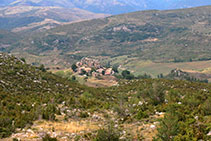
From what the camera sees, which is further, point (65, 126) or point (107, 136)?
point (65, 126)

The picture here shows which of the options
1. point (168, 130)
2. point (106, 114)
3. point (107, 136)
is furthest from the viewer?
point (106, 114)

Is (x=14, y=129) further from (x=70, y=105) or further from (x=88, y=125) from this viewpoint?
(x=70, y=105)

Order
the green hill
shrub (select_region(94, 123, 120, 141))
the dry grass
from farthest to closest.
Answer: the dry grass < the green hill < shrub (select_region(94, 123, 120, 141))

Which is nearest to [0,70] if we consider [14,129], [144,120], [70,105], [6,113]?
[70,105]

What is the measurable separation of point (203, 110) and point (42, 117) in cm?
A: 1364

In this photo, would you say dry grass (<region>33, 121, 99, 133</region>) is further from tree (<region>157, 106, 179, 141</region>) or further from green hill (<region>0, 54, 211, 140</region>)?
tree (<region>157, 106, 179, 141</region>)

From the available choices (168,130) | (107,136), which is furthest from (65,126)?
(168,130)

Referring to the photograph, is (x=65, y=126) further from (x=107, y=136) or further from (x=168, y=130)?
(x=168, y=130)

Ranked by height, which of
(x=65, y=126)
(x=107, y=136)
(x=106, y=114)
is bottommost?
(x=106, y=114)

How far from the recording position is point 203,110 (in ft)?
65.8

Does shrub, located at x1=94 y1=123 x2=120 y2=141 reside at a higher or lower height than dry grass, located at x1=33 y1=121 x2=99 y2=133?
higher

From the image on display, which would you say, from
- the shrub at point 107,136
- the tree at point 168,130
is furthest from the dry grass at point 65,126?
the tree at point 168,130

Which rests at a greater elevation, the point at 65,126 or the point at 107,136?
the point at 107,136

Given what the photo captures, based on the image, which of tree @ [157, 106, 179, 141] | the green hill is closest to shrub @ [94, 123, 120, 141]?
the green hill
